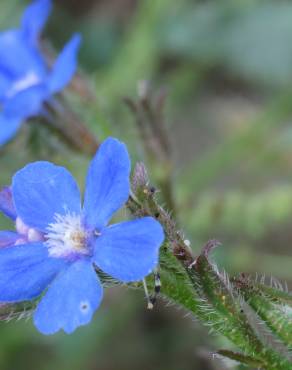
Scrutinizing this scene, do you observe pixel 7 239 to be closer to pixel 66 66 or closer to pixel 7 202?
pixel 7 202

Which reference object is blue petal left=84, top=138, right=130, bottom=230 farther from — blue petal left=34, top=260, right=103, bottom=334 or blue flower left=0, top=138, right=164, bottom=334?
blue petal left=34, top=260, right=103, bottom=334

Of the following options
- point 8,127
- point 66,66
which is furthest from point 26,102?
point 66,66

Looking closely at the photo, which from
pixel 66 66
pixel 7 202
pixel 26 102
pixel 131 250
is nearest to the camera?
pixel 131 250

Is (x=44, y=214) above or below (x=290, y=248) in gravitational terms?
below

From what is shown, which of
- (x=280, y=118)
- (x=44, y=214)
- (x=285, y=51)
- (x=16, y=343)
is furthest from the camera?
(x=285, y=51)

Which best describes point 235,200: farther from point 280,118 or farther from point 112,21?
point 112,21

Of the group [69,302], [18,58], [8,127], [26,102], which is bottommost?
[69,302]

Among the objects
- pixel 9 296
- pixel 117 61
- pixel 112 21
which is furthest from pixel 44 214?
pixel 112 21
